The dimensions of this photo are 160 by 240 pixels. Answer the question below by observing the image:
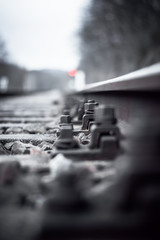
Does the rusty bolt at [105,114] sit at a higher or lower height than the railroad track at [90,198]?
higher

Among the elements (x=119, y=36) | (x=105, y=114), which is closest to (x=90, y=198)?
(x=105, y=114)

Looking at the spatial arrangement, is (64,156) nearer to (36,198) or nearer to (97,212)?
(36,198)

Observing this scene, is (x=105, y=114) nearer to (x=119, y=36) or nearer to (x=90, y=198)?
(x=90, y=198)

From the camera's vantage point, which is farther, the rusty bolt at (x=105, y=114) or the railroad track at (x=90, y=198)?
the rusty bolt at (x=105, y=114)

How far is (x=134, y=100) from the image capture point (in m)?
1.58

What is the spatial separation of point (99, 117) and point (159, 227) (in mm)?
699

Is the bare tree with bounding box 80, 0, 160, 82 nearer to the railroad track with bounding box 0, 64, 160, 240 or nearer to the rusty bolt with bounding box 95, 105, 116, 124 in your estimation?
→ the rusty bolt with bounding box 95, 105, 116, 124

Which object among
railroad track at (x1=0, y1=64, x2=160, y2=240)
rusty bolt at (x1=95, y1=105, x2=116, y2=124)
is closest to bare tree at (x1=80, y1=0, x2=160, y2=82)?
rusty bolt at (x1=95, y1=105, x2=116, y2=124)

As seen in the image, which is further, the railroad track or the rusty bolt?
the rusty bolt

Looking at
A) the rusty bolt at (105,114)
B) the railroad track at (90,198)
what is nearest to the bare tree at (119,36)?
the rusty bolt at (105,114)

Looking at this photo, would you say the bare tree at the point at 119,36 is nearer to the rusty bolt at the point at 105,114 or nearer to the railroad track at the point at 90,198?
the rusty bolt at the point at 105,114

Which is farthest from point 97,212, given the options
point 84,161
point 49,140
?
point 49,140

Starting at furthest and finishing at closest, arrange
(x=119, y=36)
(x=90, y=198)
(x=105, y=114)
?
(x=119, y=36)
(x=105, y=114)
(x=90, y=198)

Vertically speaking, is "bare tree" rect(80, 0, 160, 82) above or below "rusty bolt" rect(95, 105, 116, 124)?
above
